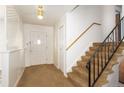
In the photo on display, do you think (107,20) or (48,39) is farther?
(48,39)

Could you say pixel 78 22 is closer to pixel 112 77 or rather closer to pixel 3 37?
pixel 112 77

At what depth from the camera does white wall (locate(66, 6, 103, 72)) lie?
13.5 ft

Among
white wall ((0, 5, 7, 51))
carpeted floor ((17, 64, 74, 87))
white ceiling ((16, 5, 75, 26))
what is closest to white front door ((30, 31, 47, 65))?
carpeted floor ((17, 64, 74, 87))

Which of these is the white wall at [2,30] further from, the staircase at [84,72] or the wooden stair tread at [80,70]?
the wooden stair tread at [80,70]

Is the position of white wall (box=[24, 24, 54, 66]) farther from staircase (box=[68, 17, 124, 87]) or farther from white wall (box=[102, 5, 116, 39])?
white wall (box=[102, 5, 116, 39])

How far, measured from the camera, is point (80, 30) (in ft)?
13.8

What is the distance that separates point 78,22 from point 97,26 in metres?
0.62

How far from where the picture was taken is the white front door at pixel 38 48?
20.4ft

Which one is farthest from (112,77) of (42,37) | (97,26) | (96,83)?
(42,37)

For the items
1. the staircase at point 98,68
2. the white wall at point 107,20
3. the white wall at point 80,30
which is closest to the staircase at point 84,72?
the staircase at point 98,68

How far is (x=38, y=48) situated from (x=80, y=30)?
2740 millimetres

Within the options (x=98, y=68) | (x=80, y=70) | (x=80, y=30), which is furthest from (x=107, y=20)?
(x=98, y=68)

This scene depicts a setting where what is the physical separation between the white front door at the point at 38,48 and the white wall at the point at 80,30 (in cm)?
252

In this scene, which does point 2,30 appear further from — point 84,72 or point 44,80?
point 84,72
